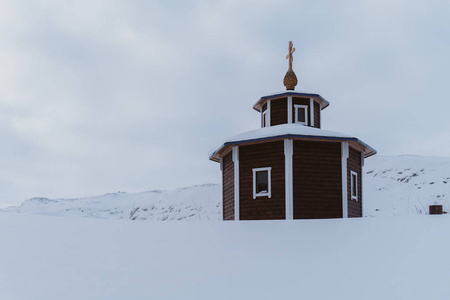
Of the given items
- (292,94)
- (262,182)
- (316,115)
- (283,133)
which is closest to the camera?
(283,133)

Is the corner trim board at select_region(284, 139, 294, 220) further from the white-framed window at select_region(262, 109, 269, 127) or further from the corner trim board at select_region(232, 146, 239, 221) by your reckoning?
the white-framed window at select_region(262, 109, 269, 127)

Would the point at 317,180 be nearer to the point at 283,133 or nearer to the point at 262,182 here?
the point at 262,182

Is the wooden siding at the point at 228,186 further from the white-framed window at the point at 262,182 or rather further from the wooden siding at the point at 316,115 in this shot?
the wooden siding at the point at 316,115

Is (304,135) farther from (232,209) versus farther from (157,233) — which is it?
(157,233)

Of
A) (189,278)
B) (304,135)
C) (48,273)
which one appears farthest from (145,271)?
(304,135)

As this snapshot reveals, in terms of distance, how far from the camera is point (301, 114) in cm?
2028

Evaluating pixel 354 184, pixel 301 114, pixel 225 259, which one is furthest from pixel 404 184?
pixel 225 259

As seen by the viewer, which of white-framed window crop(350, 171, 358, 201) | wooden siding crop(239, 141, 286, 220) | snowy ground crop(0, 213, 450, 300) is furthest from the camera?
white-framed window crop(350, 171, 358, 201)

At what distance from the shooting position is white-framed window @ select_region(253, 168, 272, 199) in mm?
17578

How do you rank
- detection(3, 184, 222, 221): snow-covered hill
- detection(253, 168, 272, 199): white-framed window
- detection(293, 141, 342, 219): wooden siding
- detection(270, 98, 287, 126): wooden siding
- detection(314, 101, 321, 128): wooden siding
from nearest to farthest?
detection(293, 141, 342, 219): wooden siding
detection(253, 168, 272, 199): white-framed window
detection(270, 98, 287, 126): wooden siding
detection(314, 101, 321, 128): wooden siding
detection(3, 184, 222, 221): snow-covered hill

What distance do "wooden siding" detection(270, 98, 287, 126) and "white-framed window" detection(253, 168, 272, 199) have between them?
3.20 meters

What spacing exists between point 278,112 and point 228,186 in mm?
3640

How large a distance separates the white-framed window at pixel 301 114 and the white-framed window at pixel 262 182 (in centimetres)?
344

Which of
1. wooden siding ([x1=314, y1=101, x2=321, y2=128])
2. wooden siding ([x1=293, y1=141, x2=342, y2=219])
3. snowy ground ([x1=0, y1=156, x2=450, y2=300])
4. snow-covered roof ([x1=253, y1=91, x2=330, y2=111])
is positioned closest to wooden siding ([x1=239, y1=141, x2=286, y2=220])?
wooden siding ([x1=293, y1=141, x2=342, y2=219])
